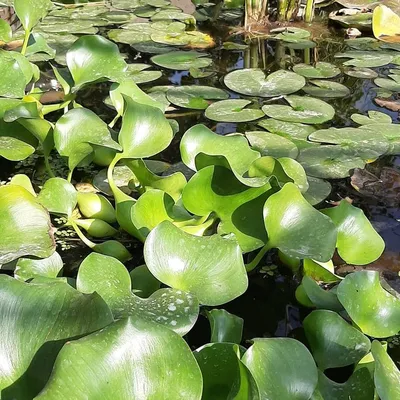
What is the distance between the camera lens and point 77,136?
1036mm

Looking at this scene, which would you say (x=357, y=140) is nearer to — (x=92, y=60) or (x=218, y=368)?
(x=92, y=60)

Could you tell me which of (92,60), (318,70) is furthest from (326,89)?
(92,60)

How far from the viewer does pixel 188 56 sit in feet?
6.68

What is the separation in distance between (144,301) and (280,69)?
4.88 feet

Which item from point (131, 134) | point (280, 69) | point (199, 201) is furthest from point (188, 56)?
point (199, 201)

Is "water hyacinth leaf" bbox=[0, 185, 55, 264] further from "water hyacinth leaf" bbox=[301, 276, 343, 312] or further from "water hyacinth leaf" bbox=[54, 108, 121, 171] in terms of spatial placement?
"water hyacinth leaf" bbox=[301, 276, 343, 312]

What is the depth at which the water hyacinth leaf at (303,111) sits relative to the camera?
1529mm

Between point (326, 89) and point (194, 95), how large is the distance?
17.2 inches

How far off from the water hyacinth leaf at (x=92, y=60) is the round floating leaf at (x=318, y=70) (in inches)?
32.2

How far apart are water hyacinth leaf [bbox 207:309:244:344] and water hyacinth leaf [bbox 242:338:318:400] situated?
119mm

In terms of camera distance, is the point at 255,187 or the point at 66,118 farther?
the point at 66,118

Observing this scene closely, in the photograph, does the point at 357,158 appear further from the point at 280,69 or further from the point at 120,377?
the point at 120,377

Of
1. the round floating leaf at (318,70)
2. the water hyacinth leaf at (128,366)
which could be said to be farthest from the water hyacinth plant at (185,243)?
the round floating leaf at (318,70)

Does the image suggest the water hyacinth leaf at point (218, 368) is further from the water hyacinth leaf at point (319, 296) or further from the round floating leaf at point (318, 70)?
the round floating leaf at point (318, 70)
